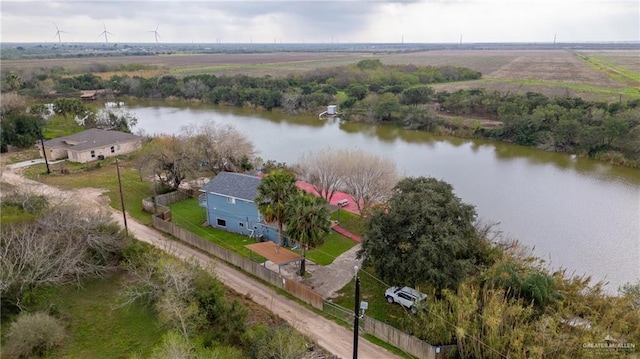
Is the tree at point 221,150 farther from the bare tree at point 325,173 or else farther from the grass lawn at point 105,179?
the bare tree at point 325,173

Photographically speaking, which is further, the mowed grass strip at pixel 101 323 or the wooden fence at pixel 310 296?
the mowed grass strip at pixel 101 323

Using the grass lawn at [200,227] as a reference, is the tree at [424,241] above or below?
above

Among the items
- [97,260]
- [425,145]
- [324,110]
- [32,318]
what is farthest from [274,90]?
[32,318]

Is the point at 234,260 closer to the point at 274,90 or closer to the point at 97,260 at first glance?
the point at 97,260

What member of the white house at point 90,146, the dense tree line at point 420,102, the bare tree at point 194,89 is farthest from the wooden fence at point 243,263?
the bare tree at point 194,89

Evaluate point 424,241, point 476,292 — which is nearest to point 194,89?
point 424,241

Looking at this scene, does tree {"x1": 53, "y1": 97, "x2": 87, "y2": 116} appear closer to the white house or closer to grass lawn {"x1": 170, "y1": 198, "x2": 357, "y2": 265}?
the white house

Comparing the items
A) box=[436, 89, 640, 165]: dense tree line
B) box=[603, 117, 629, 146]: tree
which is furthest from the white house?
box=[603, 117, 629, 146]: tree
